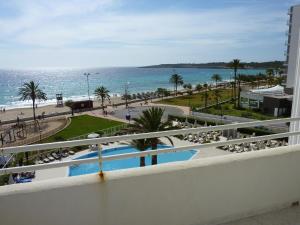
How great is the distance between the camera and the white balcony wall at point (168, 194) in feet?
8.69

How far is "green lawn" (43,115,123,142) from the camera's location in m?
32.1

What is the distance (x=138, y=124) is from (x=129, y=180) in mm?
16150

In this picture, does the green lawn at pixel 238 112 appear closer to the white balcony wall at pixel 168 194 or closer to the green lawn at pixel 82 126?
the green lawn at pixel 82 126

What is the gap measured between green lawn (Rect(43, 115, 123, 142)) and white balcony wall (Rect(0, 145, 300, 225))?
29086 mm

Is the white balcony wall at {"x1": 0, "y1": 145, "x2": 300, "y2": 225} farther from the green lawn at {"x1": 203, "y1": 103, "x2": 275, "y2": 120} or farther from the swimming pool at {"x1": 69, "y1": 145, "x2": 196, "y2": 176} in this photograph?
the green lawn at {"x1": 203, "y1": 103, "x2": 275, "y2": 120}

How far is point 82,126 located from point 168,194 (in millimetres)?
35606

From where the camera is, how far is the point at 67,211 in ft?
8.96

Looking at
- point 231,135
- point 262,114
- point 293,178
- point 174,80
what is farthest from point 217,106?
point 293,178

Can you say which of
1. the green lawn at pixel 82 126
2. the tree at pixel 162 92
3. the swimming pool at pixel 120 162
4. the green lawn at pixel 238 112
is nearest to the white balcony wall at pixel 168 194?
the swimming pool at pixel 120 162

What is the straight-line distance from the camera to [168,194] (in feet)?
10.1

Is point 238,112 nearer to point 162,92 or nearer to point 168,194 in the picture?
point 162,92

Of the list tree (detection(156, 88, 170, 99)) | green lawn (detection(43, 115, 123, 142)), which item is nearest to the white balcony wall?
green lawn (detection(43, 115, 123, 142))

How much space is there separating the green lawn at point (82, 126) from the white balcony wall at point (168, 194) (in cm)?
2909

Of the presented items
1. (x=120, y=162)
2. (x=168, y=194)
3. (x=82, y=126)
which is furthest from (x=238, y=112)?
(x=168, y=194)
